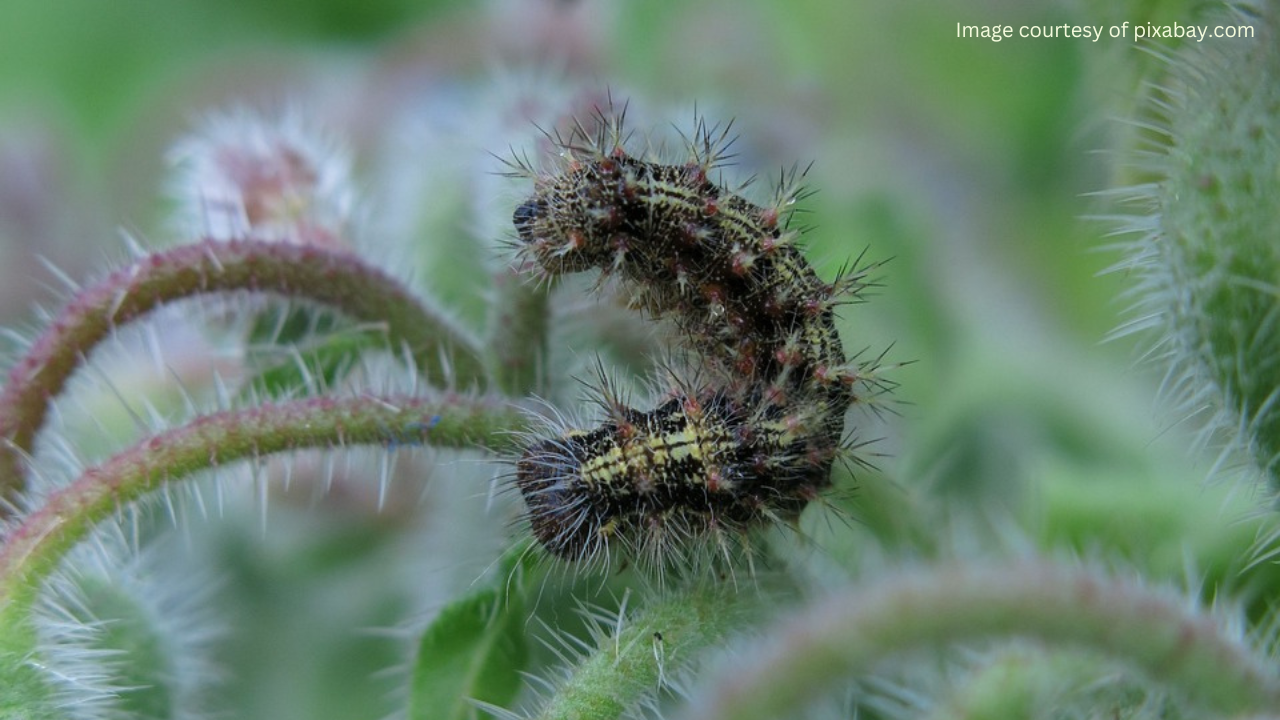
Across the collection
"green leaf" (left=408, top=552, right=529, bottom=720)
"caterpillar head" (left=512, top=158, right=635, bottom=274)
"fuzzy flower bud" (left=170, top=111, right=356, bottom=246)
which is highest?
"fuzzy flower bud" (left=170, top=111, right=356, bottom=246)

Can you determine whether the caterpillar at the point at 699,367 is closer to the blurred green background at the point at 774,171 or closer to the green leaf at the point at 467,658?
the green leaf at the point at 467,658

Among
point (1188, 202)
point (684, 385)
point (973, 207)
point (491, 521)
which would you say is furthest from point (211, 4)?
point (1188, 202)

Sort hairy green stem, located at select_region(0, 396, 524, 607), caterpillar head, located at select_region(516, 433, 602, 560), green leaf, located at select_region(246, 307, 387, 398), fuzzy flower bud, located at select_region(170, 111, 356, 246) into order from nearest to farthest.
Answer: hairy green stem, located at select_region(0, 396, 524, 607)
caterpillar head, located at select_region(516, 433, 602, 560)
green leaf, located at select_region(246, 307, 387, 398)
fuzzy flower bud, located at select_region(170, 111, 356, 246)

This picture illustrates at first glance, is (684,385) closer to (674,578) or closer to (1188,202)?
(674,578)

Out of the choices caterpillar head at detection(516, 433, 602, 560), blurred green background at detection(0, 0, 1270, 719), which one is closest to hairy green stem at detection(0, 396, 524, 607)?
caterpillar head at detection(516, 433, 602, 560)

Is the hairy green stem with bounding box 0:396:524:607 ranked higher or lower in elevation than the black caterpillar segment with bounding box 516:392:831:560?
higher

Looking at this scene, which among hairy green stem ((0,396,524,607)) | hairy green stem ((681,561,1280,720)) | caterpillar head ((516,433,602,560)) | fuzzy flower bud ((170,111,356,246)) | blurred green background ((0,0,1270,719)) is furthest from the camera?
blurred green background ((0,0,1270,719))

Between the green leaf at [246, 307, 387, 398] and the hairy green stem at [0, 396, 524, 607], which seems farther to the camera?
the green leaf at [246, 307, 387, 398]

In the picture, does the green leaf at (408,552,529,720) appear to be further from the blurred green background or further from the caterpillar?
the blurred green background
